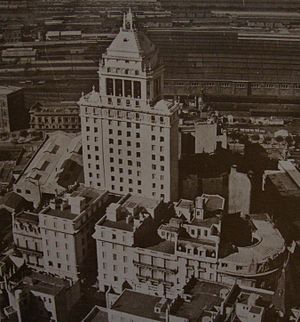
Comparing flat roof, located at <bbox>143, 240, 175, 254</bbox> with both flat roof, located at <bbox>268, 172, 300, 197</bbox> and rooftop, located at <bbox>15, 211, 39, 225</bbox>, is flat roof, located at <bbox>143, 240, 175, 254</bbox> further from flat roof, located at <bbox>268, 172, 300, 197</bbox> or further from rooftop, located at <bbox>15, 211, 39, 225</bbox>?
flat roof, located at <bbox>268, 172, 300, 197</bbox>

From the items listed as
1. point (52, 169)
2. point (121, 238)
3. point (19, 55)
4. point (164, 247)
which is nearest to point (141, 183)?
point (121, 238)

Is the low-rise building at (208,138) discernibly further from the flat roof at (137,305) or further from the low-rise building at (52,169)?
the flat roof at (137,305)

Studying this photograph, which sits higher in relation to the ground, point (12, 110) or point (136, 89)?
point (136, 89)

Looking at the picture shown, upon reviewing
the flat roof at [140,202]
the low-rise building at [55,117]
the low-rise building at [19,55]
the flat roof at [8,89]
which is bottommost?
the flat roof at [140,202]

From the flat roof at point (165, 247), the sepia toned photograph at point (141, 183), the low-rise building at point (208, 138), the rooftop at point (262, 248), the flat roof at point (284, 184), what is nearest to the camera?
the sepia toned photograph at point (141, 183)

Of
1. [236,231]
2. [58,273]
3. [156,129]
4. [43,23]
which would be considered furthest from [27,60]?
[236,231]

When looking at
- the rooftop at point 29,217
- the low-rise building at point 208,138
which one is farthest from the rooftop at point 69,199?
the low-rise building at point 208,138

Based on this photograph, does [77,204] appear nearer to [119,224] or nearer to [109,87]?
[119,224]
